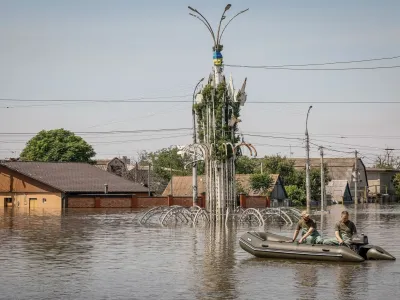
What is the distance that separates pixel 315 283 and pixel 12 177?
205 ft

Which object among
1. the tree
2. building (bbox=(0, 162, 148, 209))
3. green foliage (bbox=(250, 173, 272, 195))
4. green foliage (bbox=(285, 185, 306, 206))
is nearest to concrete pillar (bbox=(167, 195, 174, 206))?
building (bbox=(0, 162, 148, 209))

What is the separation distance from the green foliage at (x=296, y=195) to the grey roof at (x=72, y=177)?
65.4 feet

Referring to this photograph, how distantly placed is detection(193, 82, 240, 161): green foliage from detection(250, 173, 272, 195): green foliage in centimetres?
4511

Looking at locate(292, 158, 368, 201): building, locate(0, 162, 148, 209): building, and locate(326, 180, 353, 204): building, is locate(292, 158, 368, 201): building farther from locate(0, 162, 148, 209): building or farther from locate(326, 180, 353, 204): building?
locate(0, 162, 148, 209): building

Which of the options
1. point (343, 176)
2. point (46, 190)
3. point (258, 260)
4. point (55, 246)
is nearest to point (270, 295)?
point (258, 260)

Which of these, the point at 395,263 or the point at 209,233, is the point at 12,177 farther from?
the point at 395,263

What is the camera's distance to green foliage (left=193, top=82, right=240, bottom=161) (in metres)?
43.5

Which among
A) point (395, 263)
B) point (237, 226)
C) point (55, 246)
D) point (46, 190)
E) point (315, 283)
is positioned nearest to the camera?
point (315, 283)

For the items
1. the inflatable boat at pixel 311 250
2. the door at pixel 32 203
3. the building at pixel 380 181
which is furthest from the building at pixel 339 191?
the inflatable boat at pixel 311 250

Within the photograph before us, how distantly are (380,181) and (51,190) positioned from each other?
82.8 meters

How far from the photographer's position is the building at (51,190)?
78.2 metres

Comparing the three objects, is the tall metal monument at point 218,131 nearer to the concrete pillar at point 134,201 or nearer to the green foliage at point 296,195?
the concrete pillar at point 134,201

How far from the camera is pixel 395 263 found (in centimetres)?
2472

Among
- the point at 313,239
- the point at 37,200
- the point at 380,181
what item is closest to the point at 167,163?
the point at 37,200
